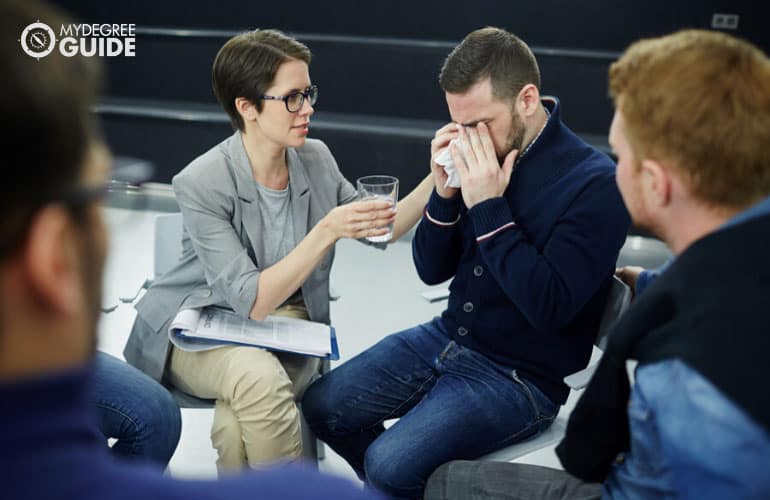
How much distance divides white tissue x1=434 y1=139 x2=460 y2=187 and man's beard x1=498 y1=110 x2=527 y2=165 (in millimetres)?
122

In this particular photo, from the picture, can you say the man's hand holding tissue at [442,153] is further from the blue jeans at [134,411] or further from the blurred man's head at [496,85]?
the blue jeans at [134,411]

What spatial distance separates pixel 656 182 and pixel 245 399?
1175mm

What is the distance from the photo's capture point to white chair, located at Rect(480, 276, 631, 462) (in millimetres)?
1857

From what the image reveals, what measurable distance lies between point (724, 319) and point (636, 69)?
16.6 inches

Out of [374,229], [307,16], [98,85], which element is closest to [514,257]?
[374,229]

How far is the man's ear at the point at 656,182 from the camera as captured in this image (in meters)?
1.24

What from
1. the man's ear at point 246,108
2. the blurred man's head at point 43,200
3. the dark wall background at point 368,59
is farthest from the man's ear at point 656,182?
the dark wall background at point 368,59

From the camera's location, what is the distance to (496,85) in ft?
6.50

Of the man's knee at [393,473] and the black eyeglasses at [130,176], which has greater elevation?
the man's knee at [393,473]

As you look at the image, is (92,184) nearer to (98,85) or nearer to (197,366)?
(98,85)

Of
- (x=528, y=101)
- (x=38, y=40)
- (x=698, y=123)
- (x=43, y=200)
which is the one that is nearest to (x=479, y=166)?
(x=528, y=101)

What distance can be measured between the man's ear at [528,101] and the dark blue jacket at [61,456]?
153cm

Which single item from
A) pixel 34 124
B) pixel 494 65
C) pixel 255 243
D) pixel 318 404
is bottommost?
pixel 318 404

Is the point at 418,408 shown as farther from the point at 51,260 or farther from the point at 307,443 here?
the point at 51,260
